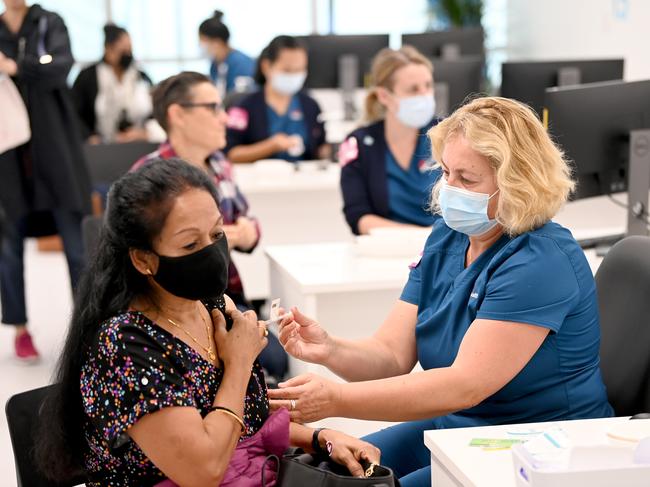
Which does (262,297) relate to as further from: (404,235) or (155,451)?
(155,451)


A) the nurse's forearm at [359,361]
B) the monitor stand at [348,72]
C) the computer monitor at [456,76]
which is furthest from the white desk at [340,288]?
the monitor stand at [348,72]

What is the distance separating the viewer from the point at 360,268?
119 inches

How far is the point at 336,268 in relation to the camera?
3018 mm

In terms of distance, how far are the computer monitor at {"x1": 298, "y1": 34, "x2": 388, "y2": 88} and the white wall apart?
1.68 metres

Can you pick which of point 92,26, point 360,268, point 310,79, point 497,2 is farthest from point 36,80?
point 497,2

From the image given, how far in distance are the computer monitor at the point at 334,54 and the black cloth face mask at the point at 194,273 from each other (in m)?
4.44

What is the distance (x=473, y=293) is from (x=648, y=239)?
0.48 metres

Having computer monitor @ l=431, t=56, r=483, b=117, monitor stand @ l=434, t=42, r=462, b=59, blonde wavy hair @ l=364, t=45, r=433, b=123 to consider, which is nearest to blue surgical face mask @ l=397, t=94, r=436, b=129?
blonde wavy hair @ l=364, t=45, r=433, b=123

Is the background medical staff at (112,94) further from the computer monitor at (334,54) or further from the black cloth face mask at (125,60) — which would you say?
the computer monitor at (334,54)

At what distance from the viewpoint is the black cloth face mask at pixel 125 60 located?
21.6 ft

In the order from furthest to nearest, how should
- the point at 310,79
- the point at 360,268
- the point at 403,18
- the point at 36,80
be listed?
the point at 403,18
the point at 310,79
the point at 36,80
the point at 360,268

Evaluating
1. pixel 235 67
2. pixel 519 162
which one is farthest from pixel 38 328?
pixel 519 162

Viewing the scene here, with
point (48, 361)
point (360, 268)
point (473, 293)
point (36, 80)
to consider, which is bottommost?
point (48, 361)

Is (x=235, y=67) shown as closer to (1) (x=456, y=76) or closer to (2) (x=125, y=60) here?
(2) (x=125, y=60)
